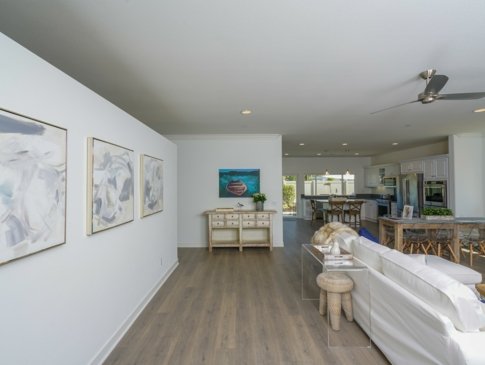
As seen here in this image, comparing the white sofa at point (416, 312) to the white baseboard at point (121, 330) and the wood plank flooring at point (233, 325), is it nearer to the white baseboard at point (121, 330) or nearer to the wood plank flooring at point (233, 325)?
the wood plank flooring at point (233, 325)

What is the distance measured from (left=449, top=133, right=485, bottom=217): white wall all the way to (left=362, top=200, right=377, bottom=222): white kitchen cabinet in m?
3.60

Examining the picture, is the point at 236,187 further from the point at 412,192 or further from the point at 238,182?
the point at 412,192

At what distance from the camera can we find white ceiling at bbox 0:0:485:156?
1699mm

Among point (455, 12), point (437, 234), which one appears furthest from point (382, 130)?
point (455, 12)

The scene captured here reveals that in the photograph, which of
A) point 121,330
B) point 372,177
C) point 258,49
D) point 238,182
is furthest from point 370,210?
point 121,330

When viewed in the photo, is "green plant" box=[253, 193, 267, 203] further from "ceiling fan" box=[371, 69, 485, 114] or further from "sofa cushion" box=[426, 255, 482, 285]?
"ceiling fan" box=[371, 69, 485, 114]

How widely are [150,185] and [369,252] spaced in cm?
263

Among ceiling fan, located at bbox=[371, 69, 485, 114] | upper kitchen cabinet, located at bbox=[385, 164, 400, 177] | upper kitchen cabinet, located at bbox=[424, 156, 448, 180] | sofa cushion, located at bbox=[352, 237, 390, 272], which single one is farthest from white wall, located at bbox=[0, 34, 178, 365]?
upper kitchen cabinet, located at bbox=[385, 164, 400, 177]

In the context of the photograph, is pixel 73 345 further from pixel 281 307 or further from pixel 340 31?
pixel 340 31

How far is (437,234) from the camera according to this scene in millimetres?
4629

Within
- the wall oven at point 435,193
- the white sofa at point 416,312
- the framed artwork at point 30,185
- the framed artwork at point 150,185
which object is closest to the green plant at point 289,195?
the wall oven at point 435,193

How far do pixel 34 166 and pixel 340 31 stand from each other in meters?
2.21

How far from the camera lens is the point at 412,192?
7438mm

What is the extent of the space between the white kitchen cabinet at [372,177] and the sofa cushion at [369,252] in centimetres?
791
